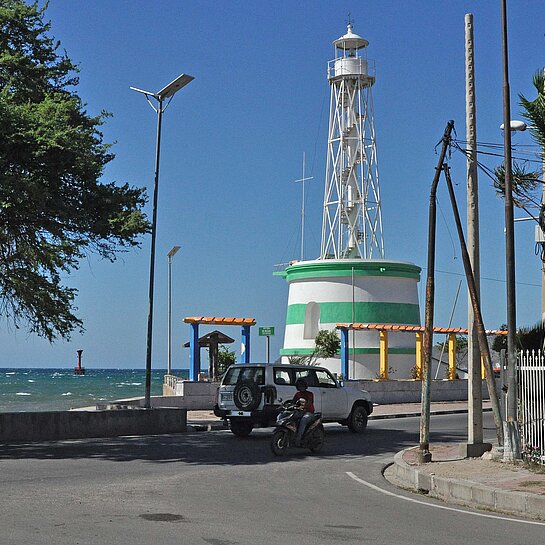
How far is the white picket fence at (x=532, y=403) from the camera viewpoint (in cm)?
1455

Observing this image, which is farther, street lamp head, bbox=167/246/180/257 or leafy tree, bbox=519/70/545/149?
street lamp head, bbox=167/246/180/257

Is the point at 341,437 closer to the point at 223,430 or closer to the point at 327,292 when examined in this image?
the point at 223,430

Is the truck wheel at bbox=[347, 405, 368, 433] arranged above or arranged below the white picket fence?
below

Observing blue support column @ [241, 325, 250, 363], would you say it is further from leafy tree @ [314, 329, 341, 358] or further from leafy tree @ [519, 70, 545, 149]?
leafy tree @ [519, 70, 545, 149]

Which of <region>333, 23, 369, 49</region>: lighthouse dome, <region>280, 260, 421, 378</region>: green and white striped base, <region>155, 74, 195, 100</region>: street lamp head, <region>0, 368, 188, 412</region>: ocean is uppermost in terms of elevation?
<region>333, 23, 369, 49</region>: lighthouse dome

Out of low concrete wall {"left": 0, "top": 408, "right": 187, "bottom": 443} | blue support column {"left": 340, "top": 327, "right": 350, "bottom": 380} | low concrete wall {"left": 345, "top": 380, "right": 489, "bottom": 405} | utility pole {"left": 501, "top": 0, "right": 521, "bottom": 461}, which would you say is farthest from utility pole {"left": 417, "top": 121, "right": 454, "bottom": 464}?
blue support column {"left": 340, "top": 327, "right": 350, "bottom": 380}

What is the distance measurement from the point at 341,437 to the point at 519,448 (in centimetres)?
829

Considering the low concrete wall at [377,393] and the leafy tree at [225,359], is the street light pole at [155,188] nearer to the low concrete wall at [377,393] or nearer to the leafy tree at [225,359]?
the low concrete wall at [377,393]

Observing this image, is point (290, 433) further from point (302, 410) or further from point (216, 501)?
point (216, 501)

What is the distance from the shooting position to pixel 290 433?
17.7 metres

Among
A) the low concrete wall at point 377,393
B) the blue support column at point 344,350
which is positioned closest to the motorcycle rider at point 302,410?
the low concrete wall at point 377,393

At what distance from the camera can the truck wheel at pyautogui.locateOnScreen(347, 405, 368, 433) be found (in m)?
23.5

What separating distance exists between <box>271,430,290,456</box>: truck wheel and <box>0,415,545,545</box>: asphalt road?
0.26m

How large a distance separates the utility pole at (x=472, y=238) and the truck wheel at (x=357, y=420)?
717cm
